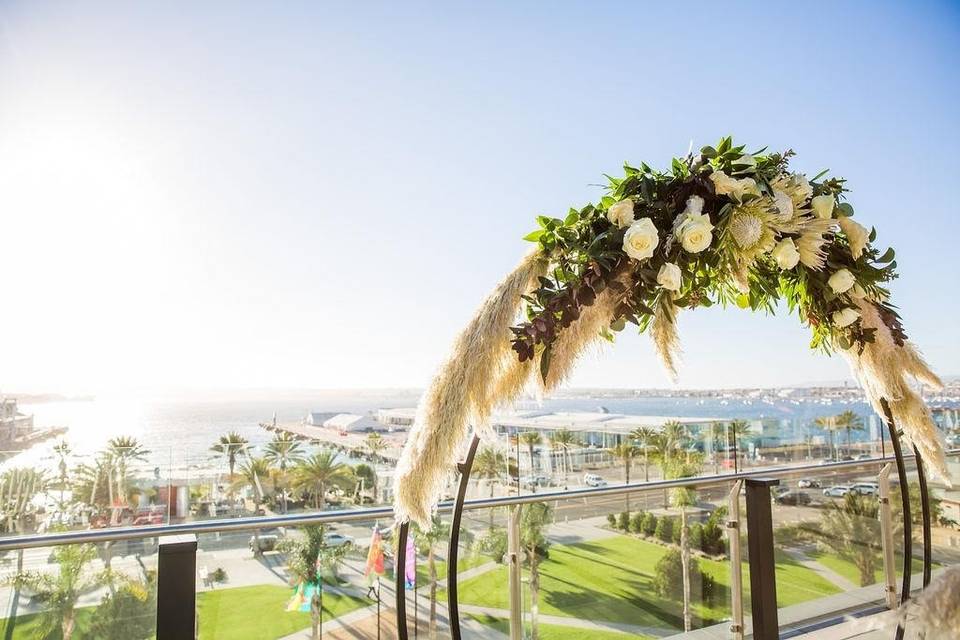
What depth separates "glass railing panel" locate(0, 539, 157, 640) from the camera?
188cm

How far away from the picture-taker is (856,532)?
11.0 ft

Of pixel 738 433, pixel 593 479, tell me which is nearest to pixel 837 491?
pixel 738 433

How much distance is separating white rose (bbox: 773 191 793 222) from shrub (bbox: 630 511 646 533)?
5.20 feet

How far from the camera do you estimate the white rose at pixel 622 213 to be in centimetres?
183

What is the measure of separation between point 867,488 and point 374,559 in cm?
288

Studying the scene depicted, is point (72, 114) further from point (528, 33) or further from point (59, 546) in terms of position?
point (59, 546)

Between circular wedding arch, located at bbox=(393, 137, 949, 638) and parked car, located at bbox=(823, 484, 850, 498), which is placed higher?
circular wedding arch, located at bbox=(393, 137, 949, 638)

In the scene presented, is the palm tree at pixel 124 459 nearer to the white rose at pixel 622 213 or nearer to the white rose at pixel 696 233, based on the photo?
the white rose at pixel 622 213

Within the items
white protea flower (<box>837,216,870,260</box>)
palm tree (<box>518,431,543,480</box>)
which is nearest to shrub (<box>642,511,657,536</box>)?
white protea flower (<box>837,216,870,260</box>)

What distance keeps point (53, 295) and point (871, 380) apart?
3518 centimetres

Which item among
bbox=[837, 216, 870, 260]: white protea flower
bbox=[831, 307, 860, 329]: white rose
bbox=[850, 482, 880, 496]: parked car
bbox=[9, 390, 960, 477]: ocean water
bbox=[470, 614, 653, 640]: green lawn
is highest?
bbox=[837, 216, 870, 260]: white protea flower

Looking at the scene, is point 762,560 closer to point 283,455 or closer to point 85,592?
point 85,592

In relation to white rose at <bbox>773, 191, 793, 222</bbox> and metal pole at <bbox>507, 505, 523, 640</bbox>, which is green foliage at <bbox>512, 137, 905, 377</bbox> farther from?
metal pole at <bbox>507, 505, 523, 640</bbox>

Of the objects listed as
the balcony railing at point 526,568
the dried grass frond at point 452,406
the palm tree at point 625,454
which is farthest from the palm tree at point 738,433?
the dried grass frond at point 452,406
